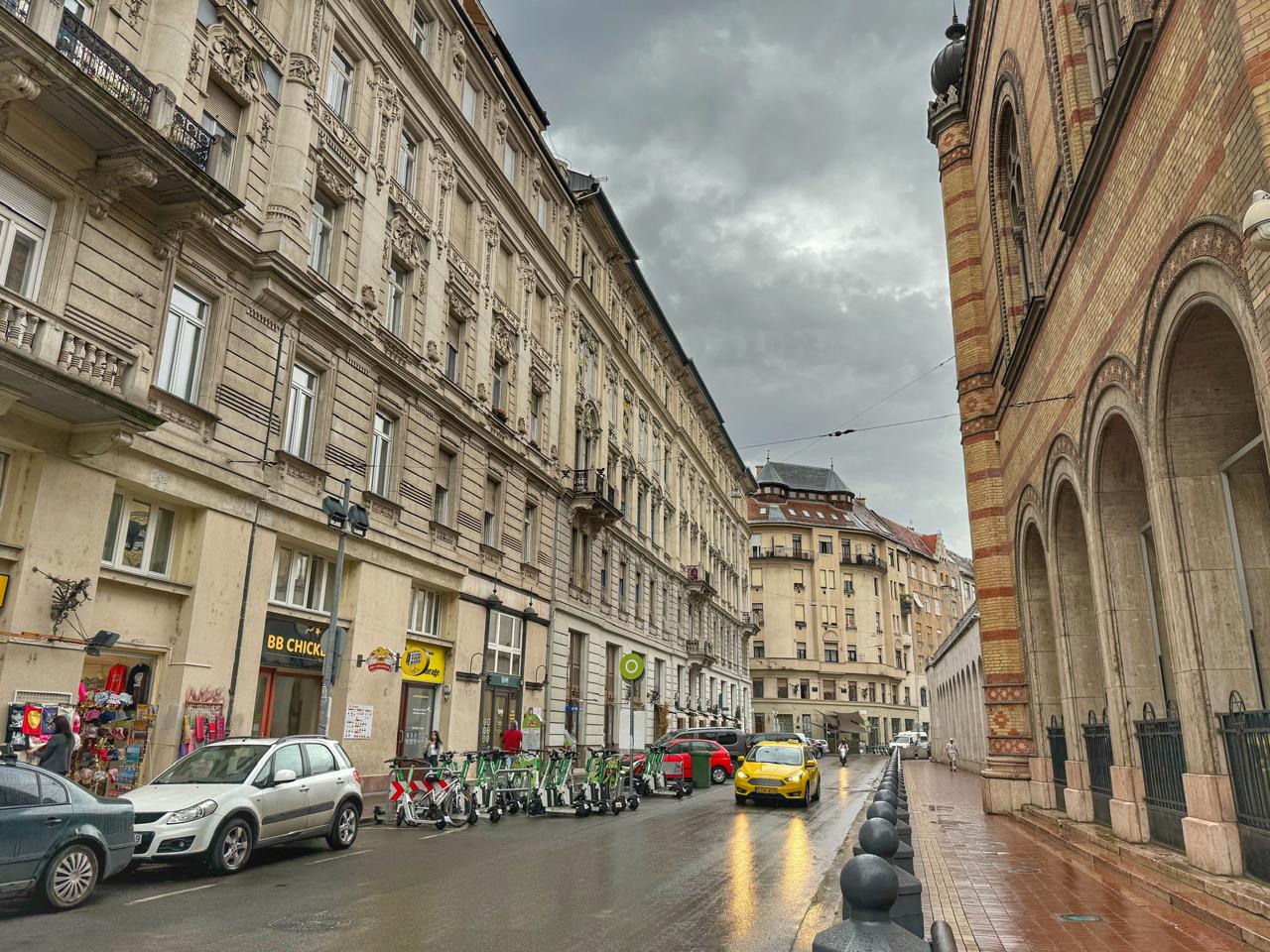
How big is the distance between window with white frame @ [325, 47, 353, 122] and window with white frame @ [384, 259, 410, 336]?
3.86 metres

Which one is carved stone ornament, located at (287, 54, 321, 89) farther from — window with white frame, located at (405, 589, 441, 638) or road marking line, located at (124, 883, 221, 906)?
road marking line, located at (124, 883, 221, 906)

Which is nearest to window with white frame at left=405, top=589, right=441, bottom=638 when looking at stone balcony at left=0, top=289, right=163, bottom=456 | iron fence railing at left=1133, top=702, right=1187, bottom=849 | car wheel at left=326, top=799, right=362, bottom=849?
car wheel at left=326, top=799, right=362, bottom=849

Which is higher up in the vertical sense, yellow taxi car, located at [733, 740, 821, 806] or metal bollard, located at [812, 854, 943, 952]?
metal bollard, located at [812, 854, 943, 952]

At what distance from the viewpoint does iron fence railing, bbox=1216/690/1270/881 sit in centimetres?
770

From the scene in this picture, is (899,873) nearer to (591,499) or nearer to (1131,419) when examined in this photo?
(1131,419)

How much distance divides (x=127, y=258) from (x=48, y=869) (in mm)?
10251

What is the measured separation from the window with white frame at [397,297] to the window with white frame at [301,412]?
3.61 m

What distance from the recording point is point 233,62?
17688mm

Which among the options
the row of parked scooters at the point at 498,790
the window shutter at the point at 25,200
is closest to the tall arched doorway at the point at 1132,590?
the row of parked scooters at the point at 498,790

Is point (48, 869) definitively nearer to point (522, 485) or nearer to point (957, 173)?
point (522, 485)

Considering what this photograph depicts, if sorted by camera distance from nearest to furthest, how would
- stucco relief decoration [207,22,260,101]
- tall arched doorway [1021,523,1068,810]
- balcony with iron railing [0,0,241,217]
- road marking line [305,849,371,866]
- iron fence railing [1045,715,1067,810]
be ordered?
road marking line [305,849,371,866], balcony with iron railing [0,0,241,217], iron fence railing [1045,715,1067,810], tall arched doorway [1021,523,1068,810], stucco relief decoration [207,22,260,101]

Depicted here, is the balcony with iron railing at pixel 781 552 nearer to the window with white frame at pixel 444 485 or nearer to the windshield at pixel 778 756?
the windshield at pixel 778 756

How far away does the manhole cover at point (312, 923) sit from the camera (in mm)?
7648

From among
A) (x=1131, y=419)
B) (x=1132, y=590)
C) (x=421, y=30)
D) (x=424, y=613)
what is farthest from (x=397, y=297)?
(x=1132, y=590)
